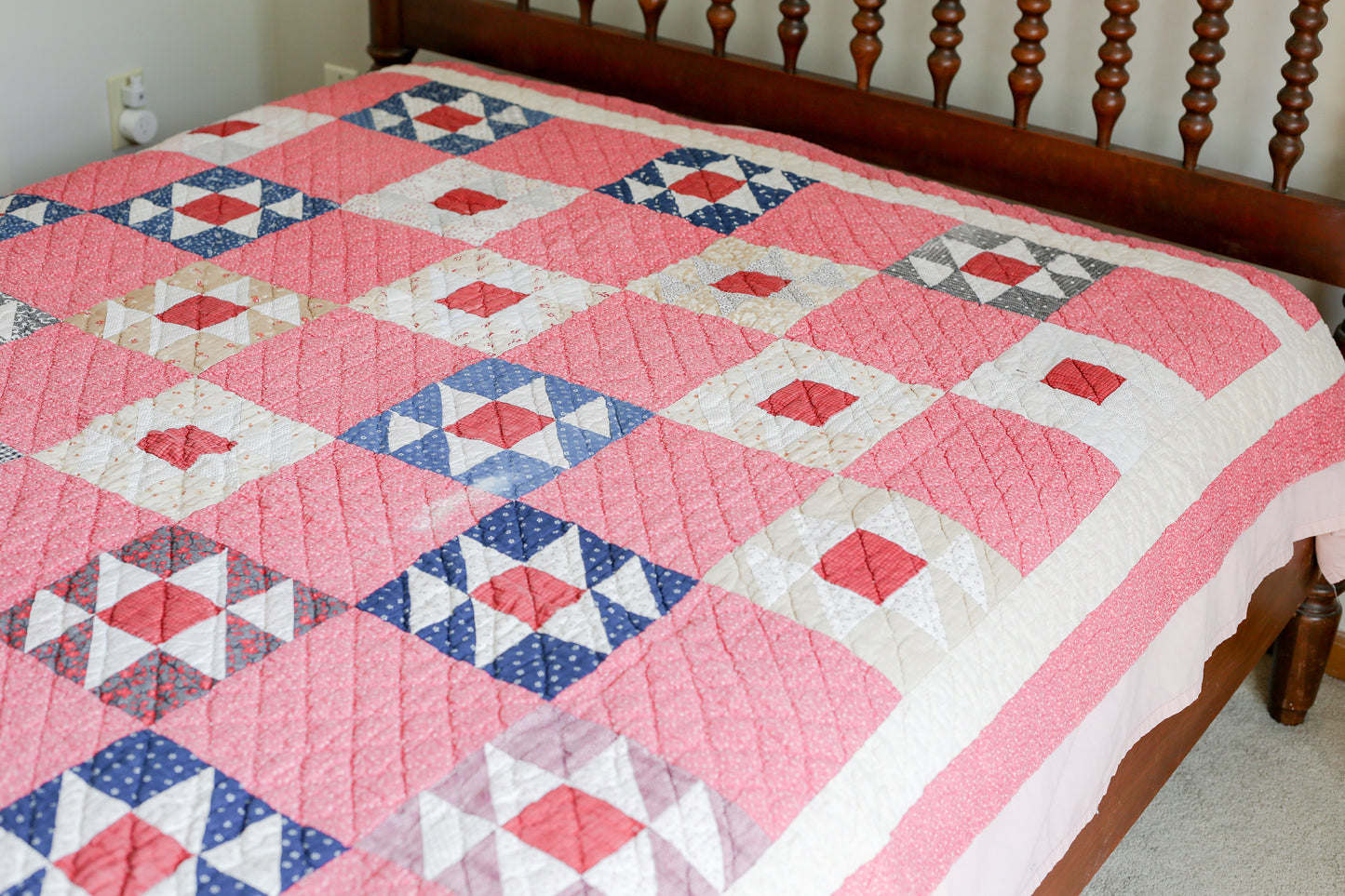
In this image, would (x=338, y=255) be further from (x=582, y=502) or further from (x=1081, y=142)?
(x=1081, y=142)

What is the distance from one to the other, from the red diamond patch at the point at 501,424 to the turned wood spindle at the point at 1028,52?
2.99 feet

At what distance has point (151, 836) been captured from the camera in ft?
2.73

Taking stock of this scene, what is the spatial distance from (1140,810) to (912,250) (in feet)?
2.38

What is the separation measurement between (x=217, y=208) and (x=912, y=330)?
0.95 meters

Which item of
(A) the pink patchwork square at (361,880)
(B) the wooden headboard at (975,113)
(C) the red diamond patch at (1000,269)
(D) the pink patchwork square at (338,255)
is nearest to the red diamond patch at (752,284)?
(C) the red diamond patch at (1000,269)

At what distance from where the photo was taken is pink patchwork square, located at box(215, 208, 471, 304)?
157cm

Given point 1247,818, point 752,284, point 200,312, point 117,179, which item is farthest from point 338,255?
point 1247,818

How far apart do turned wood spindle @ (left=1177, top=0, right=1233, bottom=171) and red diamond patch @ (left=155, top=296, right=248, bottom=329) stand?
1216mm

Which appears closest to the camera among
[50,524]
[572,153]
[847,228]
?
[50,524]

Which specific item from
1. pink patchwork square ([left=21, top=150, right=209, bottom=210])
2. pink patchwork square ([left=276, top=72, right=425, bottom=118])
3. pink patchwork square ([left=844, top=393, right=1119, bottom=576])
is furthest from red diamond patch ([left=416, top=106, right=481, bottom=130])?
pink patchwork square ([left=844, top=393, right=1119, bottom=576])

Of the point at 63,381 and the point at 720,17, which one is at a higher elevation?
the point at 720,17

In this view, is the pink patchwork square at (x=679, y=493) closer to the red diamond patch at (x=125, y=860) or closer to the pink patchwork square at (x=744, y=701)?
the pink patchwork square at (x=744, y=701)

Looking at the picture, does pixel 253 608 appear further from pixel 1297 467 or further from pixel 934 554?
pixel 1297 467

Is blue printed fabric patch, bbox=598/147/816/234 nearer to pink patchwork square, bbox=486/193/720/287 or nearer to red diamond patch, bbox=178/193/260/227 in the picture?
pink patchwork square, bbox=486/193/720/287
